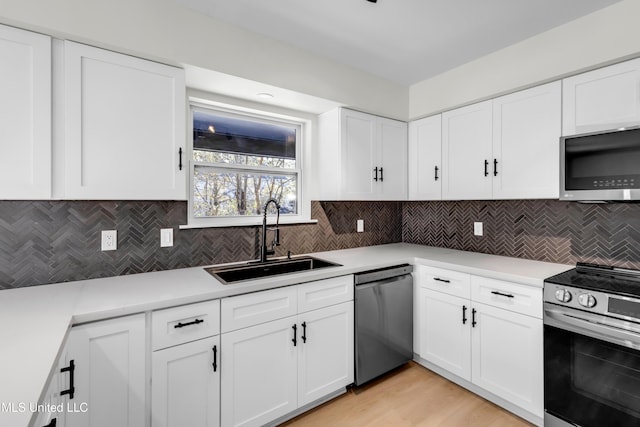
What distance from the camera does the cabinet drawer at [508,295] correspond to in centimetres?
181

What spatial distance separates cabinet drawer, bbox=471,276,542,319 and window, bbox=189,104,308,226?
1502 millimetres

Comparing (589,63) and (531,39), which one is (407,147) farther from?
(589,63)

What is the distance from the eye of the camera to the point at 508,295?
6.31ft

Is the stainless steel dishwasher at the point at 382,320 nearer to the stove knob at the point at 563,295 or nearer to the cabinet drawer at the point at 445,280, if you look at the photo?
the cabinet drawer at the point at 445,280

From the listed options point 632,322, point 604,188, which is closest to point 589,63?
point 604,188

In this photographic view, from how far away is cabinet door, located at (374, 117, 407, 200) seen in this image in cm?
280

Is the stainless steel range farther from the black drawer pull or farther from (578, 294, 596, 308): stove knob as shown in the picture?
the black drawer pull

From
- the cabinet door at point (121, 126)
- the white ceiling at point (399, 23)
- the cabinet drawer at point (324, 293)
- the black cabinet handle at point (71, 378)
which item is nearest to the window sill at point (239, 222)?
the cabinet door at point (121, 126)

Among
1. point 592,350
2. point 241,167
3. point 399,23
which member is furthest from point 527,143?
point 241,167

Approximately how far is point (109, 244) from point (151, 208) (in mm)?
322

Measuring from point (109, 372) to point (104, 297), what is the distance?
35cm

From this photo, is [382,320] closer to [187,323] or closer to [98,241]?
[187,323]

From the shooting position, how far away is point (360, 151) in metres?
2.65

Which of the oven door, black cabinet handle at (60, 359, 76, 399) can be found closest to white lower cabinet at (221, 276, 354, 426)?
black cabinet handle at (60, 359, 76, 399)
